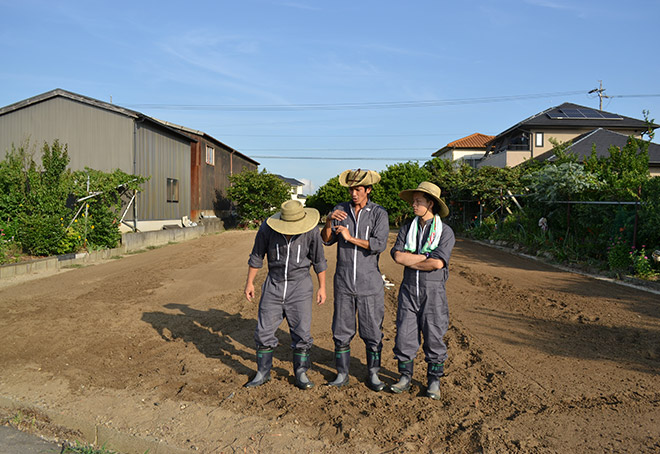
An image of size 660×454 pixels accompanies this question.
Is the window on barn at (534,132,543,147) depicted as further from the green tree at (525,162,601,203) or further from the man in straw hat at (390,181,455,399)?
the man in straw hat at (390,181,455,399)

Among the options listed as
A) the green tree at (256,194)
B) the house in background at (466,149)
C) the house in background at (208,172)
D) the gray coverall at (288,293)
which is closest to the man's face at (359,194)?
the gray coverall at (288,293)

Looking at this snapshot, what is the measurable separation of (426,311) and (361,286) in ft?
1.97

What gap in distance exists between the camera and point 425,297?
439 cm

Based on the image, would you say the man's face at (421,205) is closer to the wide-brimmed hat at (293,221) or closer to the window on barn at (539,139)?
the wide-brimmed hat at (293,221)

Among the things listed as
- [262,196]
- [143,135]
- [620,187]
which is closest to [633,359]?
[620,187]

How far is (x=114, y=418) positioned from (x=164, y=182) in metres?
19.5

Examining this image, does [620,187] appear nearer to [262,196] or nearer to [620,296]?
[620,296]

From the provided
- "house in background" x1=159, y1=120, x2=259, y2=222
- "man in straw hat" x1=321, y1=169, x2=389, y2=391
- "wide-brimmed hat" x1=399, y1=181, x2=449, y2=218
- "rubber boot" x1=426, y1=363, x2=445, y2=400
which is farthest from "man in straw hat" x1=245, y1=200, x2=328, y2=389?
"house in background" x1=159, y1=120, x2=259, y2=222

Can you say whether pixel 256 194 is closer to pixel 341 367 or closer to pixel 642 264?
pixel 642 264

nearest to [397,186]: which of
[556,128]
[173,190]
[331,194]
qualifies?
[331,194]

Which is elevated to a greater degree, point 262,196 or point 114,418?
point 262,196

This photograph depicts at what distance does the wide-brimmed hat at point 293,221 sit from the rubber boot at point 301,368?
43.2 inches

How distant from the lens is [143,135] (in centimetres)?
2038

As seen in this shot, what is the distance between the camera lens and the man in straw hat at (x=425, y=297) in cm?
438
